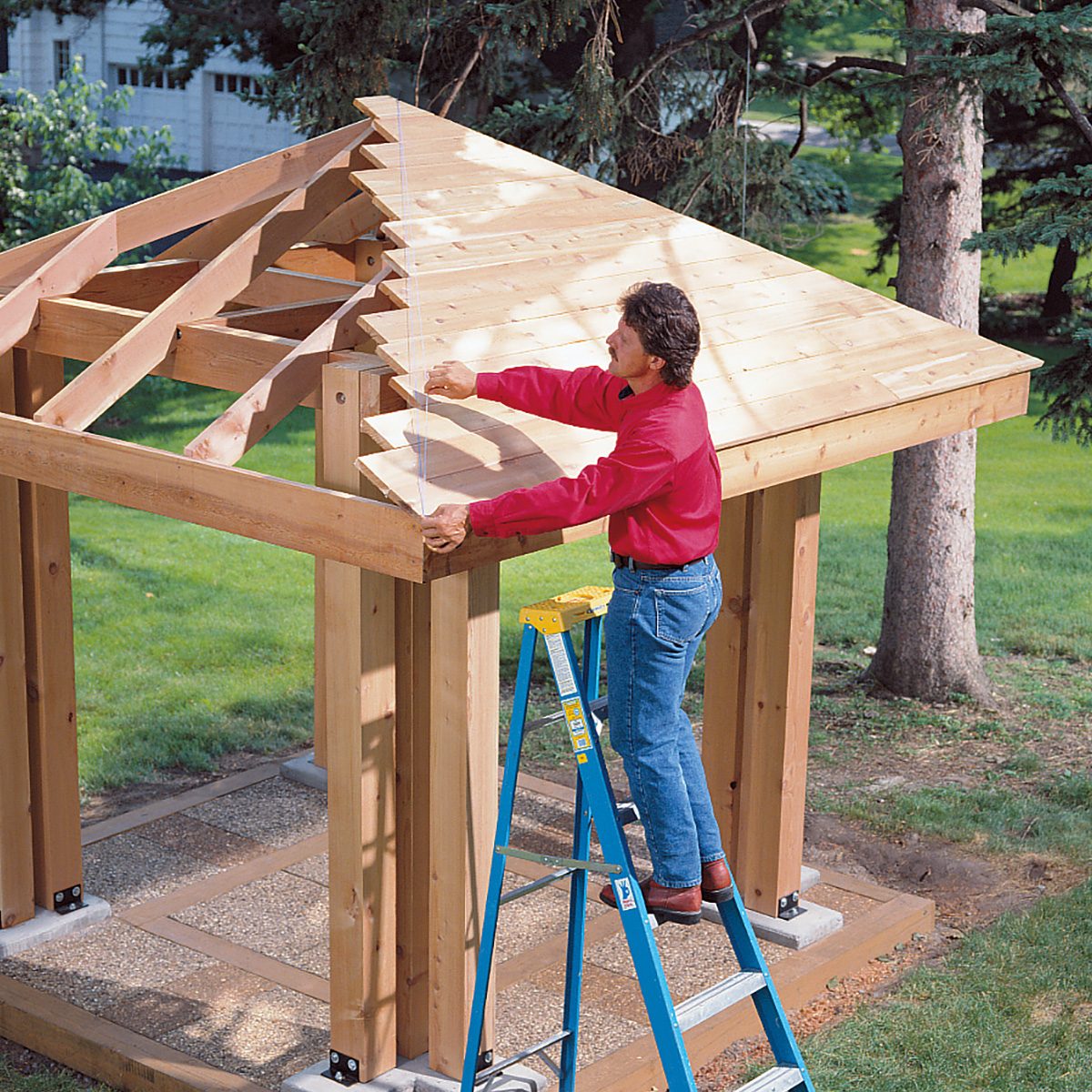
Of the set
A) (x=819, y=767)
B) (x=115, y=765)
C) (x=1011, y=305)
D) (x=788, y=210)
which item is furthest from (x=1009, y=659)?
(x=1011, y=305)

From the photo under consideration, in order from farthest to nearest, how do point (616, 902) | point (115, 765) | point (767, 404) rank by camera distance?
point (115, 765) → point (767, 404) → point (616, 902)

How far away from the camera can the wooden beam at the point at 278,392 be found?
4727mm

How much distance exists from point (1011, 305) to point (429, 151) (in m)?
19.8

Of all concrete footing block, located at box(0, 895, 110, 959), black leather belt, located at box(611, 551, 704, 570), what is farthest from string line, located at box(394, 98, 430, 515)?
concrete footing block, located at box(0, 895, 110, 959)

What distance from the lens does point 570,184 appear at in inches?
245

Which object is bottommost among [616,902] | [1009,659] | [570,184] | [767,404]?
[1009,659]

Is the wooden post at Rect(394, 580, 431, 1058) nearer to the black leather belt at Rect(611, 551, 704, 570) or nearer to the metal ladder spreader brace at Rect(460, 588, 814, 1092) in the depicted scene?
the metal ladder spreader brace at Rect(460, 588, 814, 1092)

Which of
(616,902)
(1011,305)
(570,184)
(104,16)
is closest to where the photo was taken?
(616,902)

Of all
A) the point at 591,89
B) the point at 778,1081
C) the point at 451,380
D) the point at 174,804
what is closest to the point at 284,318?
the point at 451,380

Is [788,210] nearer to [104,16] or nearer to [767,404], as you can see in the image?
[767,404]

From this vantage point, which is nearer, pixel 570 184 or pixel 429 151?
pixel 429 151

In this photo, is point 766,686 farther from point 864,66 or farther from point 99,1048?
point 864,66

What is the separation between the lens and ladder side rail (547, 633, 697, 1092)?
4.29m

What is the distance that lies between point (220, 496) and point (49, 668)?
2.30m
